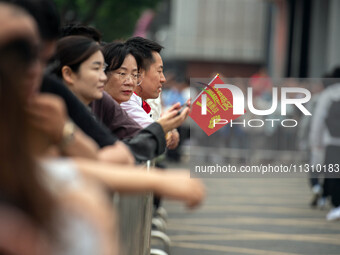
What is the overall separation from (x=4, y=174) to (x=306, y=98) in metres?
7.45

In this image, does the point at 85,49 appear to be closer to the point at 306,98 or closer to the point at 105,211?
the point at 105,211

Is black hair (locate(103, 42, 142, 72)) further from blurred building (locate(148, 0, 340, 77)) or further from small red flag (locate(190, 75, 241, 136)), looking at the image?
blurred building (locate(148, 0, 340, 77))

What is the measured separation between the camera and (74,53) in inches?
172

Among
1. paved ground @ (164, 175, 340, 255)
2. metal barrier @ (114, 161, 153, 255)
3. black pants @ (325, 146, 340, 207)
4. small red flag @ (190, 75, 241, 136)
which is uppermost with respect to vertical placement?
small red flag @ (190, 75, 241, 136)

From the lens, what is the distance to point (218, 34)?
50125 mm

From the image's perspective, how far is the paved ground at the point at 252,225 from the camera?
8.81m

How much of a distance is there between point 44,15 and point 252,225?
799cm

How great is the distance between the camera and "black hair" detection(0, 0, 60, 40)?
9.08 ft

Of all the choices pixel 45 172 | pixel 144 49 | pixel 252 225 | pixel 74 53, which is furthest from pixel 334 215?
pixel 45 172

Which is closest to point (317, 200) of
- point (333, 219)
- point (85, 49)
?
point (333, 219)

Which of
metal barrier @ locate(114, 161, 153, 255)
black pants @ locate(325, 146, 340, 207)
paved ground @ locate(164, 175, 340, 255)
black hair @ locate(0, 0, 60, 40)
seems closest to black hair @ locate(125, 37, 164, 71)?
metal barrier @ locate(114, 161, 153, 255)

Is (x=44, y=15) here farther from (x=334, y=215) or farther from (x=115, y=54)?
(x=334, y=215)

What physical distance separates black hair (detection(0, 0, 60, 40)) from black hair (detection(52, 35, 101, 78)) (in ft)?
4.46

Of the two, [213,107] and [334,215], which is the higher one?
[213,107]
